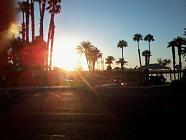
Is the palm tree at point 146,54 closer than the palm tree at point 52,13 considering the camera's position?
No

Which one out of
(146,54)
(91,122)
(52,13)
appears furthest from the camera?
(146,54)

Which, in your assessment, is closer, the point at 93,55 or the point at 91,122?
the point at 91,122

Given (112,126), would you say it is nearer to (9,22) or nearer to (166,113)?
(166,113)

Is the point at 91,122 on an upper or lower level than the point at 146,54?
lower

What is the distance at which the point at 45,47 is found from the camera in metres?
62.3

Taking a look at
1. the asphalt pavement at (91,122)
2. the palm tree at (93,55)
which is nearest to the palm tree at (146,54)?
the palm tree at (93,55)

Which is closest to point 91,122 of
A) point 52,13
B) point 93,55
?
point 52,13

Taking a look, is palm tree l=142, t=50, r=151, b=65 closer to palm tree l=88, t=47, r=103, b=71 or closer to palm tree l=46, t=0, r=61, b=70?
palm tree l=88, t=47, r=103, b=71

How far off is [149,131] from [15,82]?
37.9 m

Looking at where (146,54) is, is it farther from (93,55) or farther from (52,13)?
(52,13)

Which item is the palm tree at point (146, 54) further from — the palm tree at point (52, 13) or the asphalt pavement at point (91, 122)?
the asphalt pavement at point (91, 122)

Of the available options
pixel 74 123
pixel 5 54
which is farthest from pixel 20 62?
pixel 74 123

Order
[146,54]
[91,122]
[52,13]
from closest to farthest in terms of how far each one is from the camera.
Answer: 1. [91,122]
2. [52,13]
3. [146,54]

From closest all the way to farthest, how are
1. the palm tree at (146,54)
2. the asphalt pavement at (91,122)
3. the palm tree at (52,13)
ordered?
1. the asphalt pavement at (91,122)
2. the palm tree at (52,13)
3. the palm tree at (146,54)
